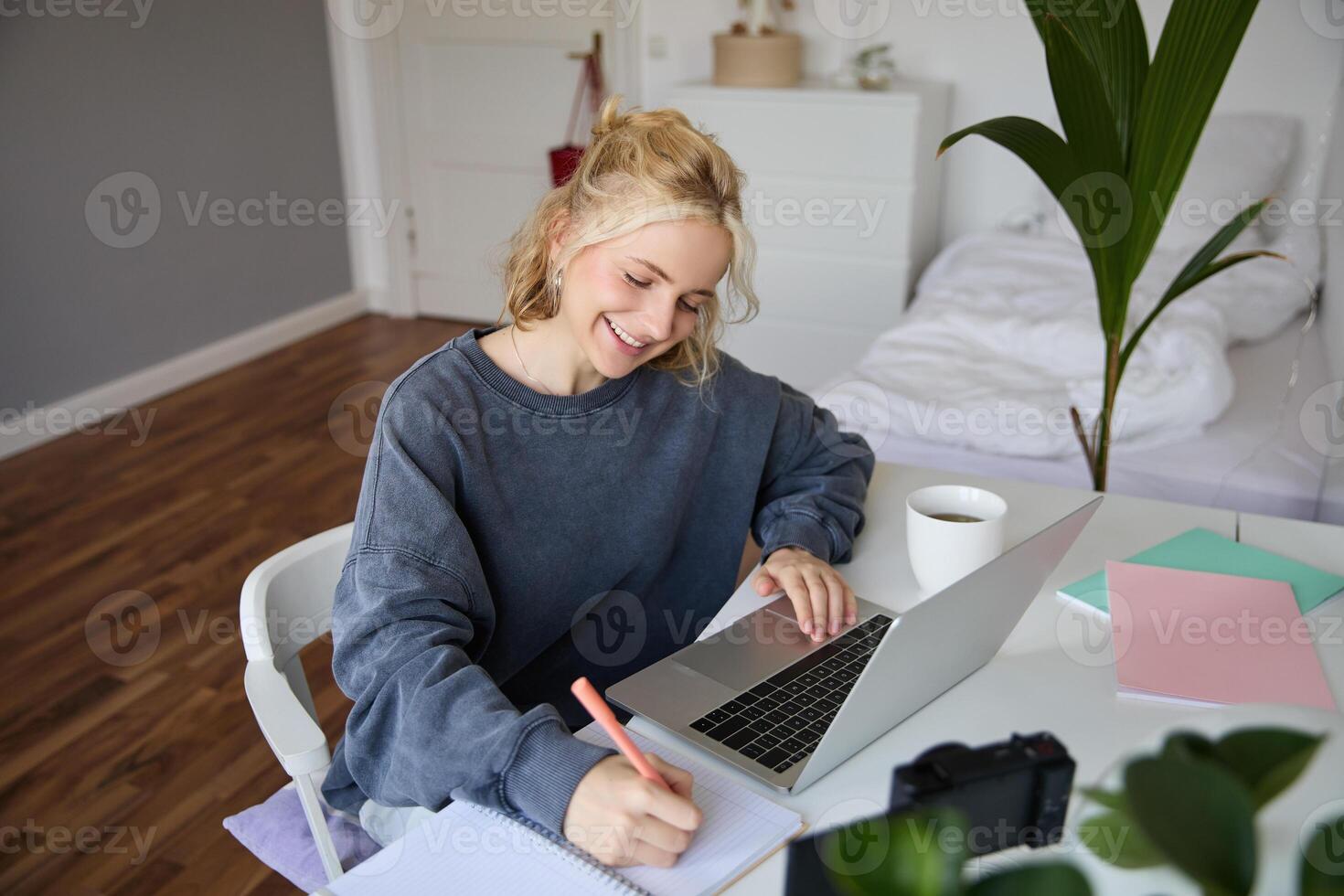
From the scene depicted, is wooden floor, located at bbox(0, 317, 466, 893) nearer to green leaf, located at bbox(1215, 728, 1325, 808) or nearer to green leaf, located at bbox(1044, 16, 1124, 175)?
green leaf, located at bbox(1044, 16, 1124, 175)

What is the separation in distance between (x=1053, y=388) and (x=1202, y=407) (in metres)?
0.27

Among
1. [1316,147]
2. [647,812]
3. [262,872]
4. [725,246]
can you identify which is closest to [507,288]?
[725,246]

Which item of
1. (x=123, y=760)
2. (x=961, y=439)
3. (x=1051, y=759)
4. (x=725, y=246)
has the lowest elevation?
(x=123, y=760)

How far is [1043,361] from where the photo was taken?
2340 millimetres

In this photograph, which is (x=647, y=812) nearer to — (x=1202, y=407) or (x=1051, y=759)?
(x=1051, y=759)

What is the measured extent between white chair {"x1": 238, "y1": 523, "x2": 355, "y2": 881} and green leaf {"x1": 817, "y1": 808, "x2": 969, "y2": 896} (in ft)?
2.31

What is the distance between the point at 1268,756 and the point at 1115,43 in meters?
1.17

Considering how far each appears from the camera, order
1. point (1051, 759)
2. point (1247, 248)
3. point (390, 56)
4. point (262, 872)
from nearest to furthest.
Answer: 1. point (1051, 759)
2. point (262, 872)
3. point (1247, 248)
4. point (390, 56)

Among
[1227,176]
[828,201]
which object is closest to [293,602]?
[828,201]

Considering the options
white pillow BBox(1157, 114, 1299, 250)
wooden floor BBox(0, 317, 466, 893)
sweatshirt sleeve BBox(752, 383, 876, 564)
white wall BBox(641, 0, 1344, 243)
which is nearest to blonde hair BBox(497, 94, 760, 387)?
sweatshirt sleeve BBox(752, 383, 876, 564)

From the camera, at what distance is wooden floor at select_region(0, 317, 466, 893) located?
71.7 inches

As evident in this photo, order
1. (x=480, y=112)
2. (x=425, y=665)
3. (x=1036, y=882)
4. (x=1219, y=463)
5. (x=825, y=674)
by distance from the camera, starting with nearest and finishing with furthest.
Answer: (x=1036, y=882)
(x=425, y=665)
(x=825, y=674)
(x=1219, y=463)
(x=480, y=112)

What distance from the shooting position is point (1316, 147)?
330 cm

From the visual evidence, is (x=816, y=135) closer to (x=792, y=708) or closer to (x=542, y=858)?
(x=792, y=708)
